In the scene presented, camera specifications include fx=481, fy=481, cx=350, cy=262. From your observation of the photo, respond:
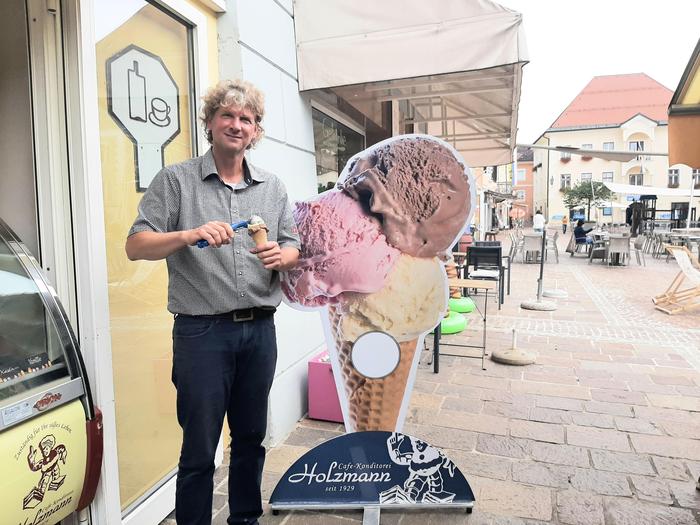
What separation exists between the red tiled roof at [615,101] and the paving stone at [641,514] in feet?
169

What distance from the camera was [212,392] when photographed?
1879 millimetres

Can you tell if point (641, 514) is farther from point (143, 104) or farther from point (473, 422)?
point (143, 104)

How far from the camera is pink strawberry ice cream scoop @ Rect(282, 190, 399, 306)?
7.72ft

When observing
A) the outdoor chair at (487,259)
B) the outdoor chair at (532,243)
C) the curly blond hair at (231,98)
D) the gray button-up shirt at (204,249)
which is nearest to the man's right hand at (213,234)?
the gray button-up shirt at (204,249)

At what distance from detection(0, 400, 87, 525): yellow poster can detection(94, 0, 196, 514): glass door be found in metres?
0.60

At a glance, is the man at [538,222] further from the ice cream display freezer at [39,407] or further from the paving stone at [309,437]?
the ice cream display freezer at [39,407]

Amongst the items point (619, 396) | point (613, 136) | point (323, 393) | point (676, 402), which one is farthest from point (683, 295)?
point (613, 136)

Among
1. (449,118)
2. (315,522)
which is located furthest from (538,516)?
(449,118)

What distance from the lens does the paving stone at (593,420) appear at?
12.1 feet

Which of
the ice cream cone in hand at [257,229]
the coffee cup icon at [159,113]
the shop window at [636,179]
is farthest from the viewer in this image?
the shop window at [636,179]

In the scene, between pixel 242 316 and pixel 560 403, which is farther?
pixel 560 403

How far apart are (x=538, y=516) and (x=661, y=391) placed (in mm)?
2603

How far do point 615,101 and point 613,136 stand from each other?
560 cm

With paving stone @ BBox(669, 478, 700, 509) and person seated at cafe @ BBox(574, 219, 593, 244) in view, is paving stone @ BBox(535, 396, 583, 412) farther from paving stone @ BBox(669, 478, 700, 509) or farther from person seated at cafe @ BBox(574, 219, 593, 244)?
person seated at cafe @ BBox(574, 219, 593, 244)
